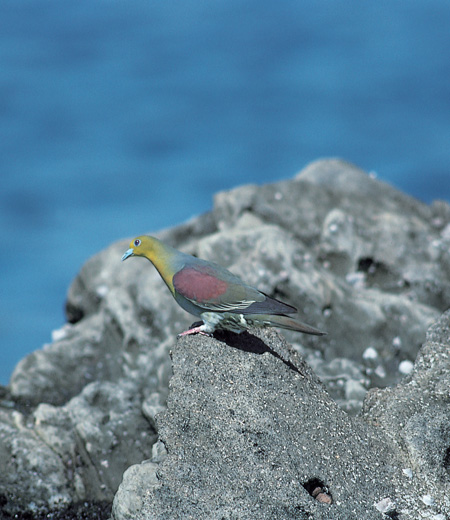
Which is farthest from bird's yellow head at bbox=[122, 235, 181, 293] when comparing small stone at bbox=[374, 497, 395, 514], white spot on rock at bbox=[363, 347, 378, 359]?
white spot on rock at bbox=[363, 347, 378, 359]

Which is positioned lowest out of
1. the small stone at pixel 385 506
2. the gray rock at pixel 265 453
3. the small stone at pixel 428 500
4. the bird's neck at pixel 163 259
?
the small stone at pixel 428 500

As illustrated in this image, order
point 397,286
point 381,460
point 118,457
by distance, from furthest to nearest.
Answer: point 397,286 < point 118,457 < point 381,460

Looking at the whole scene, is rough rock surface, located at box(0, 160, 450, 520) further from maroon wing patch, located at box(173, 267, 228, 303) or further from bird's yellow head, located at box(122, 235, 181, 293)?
bird's yellow head, located at box(122, 235, 181, 293)

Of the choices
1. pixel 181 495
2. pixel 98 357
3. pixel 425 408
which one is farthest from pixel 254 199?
pixel 181 495

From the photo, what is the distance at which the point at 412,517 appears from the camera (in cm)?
669

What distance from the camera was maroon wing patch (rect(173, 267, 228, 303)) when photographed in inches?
304

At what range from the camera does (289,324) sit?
7.55 metres

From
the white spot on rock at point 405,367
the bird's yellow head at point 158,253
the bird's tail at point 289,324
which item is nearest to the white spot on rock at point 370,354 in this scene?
the white spot on rock at point 405,367

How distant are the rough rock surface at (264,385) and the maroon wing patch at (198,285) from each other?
0.47 metres

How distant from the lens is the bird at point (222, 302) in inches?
300

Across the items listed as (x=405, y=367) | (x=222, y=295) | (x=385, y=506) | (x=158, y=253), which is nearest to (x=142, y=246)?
(x=158, y=253)

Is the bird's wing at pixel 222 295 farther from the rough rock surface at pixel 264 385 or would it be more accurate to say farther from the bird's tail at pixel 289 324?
the rough rock surface at pixel 264 385

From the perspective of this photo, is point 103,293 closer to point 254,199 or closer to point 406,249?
point 254,199

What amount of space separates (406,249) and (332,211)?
1738 mm
